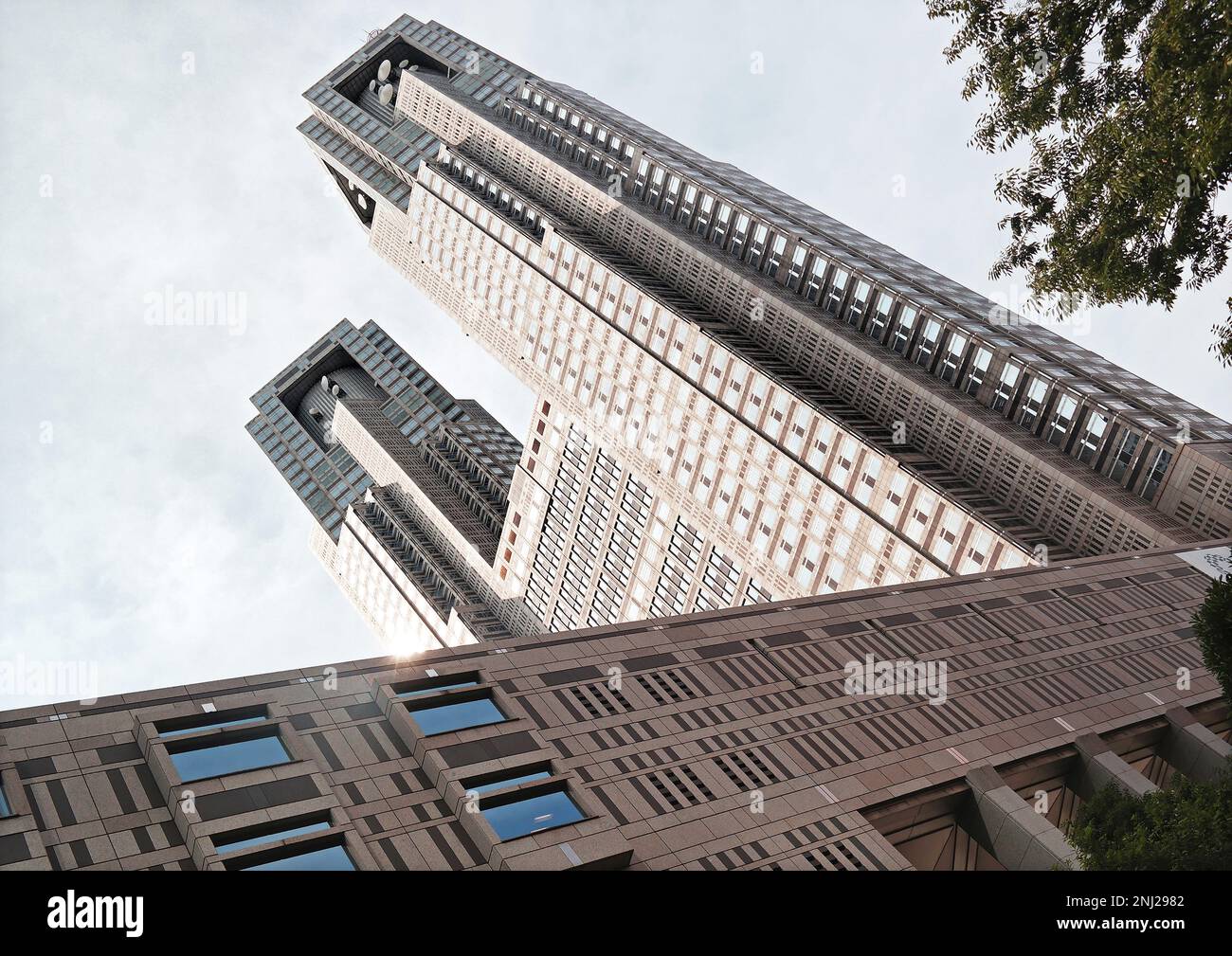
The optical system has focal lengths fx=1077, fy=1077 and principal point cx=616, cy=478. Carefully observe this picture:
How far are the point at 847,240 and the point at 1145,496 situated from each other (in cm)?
4127

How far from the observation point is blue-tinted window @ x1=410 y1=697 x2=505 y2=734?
3312cm

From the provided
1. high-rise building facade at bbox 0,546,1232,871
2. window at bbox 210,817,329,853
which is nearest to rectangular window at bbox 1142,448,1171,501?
high-rise building facade at bbox 0,546,1232,871

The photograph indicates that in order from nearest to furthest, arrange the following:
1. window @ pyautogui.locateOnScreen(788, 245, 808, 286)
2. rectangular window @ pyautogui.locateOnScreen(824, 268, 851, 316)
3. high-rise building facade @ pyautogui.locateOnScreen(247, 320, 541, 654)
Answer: rectangular window @ pyautogui.locateOnScreen(824, 268, 851, 316) → window @ pyautogui.locateOnScreen(788, 245, 808, 286) → high-rise building facade @ pyautogui.locateOnScreen(247, 320, 541, 654)

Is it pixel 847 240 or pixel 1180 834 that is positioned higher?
pixel 847 240

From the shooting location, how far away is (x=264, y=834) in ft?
88.8

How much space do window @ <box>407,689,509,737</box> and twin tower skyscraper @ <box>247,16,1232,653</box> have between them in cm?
4081

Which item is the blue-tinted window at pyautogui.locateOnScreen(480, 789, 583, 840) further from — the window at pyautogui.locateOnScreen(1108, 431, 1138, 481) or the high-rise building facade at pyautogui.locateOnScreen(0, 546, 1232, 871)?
the window at pyautogui.locateOnScreen(1108, 431, 1138, 481)

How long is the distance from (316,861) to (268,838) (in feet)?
4.87

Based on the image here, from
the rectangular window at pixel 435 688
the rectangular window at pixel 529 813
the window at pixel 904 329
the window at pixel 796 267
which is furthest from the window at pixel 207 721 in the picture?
the window at pixel 796 267

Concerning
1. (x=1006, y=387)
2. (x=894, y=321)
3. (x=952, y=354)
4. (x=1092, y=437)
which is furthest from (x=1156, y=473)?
(x=894, y=321)

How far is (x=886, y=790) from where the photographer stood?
1454 inches
